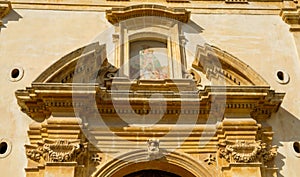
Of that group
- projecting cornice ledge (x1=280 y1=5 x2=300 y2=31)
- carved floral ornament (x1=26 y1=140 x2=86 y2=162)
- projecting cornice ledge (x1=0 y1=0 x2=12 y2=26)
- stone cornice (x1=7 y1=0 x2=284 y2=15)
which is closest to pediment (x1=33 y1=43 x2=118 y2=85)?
carved floral ornament (x1=26 y1=140 x2=86 y2=162)

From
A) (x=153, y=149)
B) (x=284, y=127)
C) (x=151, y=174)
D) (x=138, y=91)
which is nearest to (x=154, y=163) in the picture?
(x=153, y=149)

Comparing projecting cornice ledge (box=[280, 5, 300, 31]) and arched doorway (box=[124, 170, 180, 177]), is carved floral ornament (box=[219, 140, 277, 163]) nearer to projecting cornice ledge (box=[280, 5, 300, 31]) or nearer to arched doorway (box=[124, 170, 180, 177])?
arched doorway (box=[124, 170, 180, 177])

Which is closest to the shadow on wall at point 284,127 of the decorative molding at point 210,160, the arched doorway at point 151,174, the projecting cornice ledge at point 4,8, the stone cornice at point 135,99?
the stone cornice at point 135,99

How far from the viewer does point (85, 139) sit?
9742 mm

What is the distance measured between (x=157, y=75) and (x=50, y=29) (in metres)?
2.73

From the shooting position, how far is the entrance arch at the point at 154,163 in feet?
31.6

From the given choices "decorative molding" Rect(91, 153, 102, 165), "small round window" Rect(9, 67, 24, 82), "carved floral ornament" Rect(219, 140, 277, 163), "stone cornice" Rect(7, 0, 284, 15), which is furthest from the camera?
"stone cornice" Rect(7, 0, 284, 15)

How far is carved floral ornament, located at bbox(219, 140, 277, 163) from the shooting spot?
30.9 feet

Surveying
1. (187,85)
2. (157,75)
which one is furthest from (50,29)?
(187,85)

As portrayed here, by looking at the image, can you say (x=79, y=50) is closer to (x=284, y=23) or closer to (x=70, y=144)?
(x=70, y=144)

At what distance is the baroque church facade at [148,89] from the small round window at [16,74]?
0.09 ft

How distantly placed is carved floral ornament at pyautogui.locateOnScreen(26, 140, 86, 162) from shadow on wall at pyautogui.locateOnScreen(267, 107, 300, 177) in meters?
3.86

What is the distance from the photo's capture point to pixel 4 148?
9859 mm

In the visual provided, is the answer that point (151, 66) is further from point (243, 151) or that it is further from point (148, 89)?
point (243, 151)
